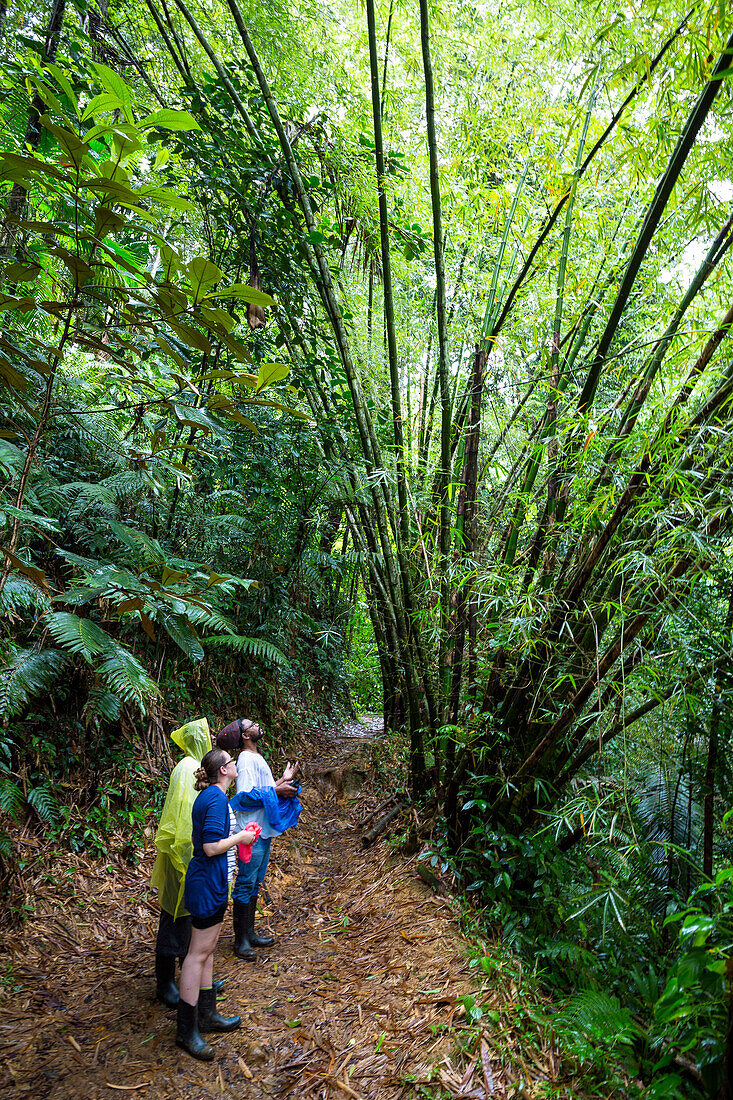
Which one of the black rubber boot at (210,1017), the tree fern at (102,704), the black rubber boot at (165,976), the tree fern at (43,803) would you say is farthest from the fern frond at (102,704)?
the black rubber boot at (210,1017)

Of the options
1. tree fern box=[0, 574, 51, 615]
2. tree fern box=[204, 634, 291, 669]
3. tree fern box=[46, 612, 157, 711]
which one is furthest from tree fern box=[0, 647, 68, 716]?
tree fern box=[204, 634, 291, 669]

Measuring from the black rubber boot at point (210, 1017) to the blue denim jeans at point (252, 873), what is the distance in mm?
525

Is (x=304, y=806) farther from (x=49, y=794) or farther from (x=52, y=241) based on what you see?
(x=52, y=241)

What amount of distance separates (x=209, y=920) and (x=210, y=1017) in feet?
1.16

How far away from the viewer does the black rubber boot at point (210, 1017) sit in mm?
1889

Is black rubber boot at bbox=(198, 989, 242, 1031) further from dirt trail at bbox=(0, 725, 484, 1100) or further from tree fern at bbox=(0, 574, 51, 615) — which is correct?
tree fern at bbox=(0, 574, 51, 615)

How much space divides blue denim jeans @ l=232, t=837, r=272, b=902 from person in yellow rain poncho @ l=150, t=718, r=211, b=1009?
0.40 meters

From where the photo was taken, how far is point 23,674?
2252mm

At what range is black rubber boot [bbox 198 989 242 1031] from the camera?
6.20 ft

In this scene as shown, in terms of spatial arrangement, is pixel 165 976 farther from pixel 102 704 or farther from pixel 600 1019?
pixel 600 1019

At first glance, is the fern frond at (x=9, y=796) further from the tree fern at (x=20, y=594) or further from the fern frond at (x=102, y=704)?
the tree fern at (x=20, y=594)

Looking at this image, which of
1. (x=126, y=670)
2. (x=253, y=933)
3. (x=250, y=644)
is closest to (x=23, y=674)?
(x=126, y=670)

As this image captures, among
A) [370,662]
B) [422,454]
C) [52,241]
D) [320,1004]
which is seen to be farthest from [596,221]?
[370,662]

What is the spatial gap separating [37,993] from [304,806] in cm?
202
